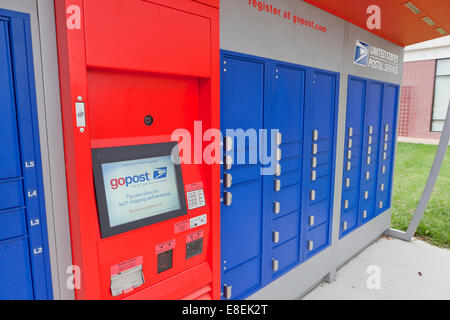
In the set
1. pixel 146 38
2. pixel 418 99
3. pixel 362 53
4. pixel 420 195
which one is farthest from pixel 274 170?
pixel 418 99

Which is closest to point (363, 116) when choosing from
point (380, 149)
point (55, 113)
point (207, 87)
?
point (380, 149)

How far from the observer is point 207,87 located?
5.22 feet

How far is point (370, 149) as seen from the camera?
4.07 meters

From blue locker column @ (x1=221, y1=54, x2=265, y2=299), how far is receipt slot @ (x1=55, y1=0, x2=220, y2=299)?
47cm

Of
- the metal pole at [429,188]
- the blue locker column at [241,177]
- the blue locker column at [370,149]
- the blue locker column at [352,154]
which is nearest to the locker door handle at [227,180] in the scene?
the blue locker column at [241,177]

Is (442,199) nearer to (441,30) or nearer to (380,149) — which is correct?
(380,149)

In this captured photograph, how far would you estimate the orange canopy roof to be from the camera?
2.74 meters

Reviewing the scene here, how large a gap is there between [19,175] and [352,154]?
3463 millimetres

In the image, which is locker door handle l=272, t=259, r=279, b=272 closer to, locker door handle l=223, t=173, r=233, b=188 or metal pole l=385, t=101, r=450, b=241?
locker door handle l=223, t=173, r=233, b=188

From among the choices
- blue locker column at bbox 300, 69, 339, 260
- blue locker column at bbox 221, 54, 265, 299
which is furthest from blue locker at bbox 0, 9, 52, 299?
blue locker column at bbox 300, 69, 339, 260

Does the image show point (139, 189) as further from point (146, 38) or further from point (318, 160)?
point (318, 160)

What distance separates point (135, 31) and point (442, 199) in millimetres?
7672

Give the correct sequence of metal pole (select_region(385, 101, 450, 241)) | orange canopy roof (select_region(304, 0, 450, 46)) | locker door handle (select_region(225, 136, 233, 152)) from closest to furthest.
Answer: locker door handle (select_region(225, 136, 233, 152)), orange canopy roof (select_region(304, 0, 450, 46)), metal pole (select_region(385, 101, 450, 241))

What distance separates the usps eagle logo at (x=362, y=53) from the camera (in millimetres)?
3418
